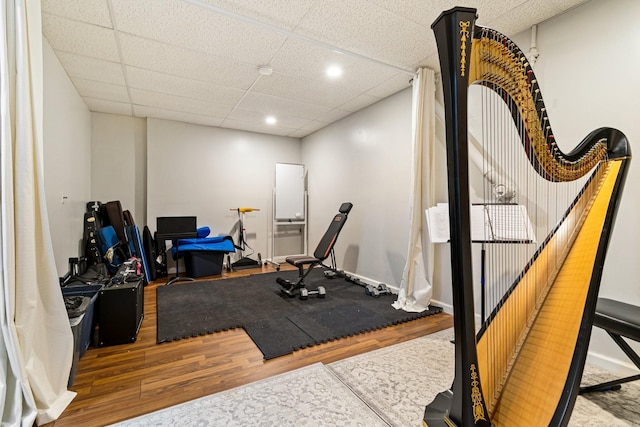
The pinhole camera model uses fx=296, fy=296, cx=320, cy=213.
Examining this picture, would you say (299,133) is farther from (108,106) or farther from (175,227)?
Result: (108,106)

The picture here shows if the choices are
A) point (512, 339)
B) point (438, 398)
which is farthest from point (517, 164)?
point (438, 398)

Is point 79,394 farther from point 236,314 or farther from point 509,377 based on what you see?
point 509,377

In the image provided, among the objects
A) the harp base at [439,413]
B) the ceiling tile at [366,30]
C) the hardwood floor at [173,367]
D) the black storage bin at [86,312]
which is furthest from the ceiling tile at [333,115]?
the harp base at [439,413]

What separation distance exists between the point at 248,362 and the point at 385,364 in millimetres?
987

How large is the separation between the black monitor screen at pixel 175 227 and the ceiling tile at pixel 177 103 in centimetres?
165

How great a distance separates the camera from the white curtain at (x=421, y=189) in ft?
10.4

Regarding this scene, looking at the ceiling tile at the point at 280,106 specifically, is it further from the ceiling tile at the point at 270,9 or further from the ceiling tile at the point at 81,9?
the ceiling tile at the point at 81,9

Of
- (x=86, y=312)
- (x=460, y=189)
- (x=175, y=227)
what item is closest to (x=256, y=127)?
(x=175, y=227)

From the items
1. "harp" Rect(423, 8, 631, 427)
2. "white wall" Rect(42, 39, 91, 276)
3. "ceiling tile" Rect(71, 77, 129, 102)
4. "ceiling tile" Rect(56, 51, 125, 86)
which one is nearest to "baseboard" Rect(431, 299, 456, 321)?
"harp" Rect(423, 8, 631, 427)

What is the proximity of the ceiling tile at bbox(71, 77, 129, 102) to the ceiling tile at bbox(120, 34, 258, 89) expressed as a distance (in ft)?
2.77

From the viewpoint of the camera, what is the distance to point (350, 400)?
1.72 metres

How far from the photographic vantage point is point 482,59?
81cm

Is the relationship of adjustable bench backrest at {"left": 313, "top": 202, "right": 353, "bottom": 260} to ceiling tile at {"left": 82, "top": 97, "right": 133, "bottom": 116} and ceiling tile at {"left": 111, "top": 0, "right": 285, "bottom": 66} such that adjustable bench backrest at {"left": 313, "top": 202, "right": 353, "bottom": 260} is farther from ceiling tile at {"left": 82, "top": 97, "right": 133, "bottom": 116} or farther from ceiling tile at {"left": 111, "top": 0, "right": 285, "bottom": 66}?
ceiling tile at {"left": 82, "top": 97, "right": 133, "bottom": 116}

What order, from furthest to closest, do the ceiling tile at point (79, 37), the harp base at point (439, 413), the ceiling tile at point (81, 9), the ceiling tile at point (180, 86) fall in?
Answer: the ceiling tile at point (180, 86) → the ceiling tile at point (79, 37) → the ceiling tile at point (81, 9) → the harp base at point (439, 413)
